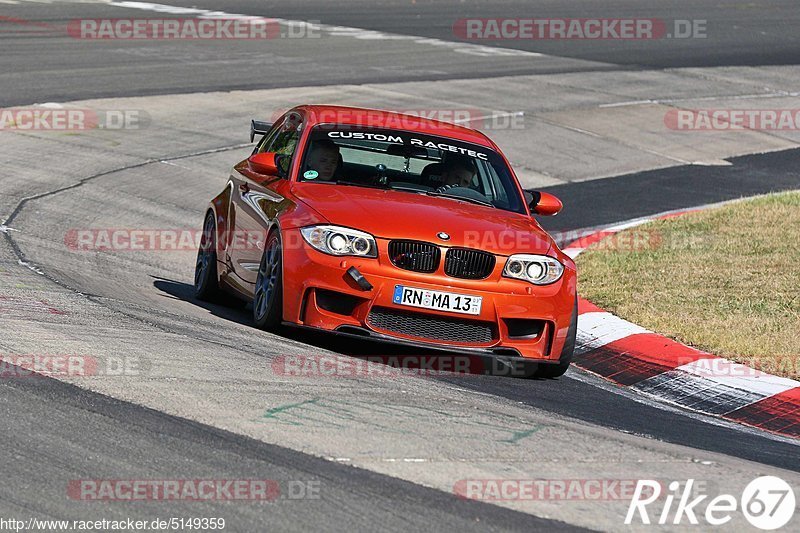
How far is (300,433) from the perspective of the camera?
5883mm

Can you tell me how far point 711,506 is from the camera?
213 inches

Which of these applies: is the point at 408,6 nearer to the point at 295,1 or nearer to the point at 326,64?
the point at 295,1

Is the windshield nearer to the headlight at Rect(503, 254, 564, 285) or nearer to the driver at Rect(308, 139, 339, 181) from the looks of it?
the driver at Rect(308, 139, 339, 181)

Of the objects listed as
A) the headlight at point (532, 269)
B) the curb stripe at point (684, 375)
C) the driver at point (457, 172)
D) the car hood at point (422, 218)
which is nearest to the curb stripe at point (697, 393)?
the curb stripe at point (684, 375)

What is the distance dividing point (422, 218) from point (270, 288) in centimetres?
103

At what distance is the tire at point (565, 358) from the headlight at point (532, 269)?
24 centimetres

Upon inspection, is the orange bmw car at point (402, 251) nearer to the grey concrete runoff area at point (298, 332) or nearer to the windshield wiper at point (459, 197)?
the windshield wiper at point (459, 197)

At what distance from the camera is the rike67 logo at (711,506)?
17.3 feet

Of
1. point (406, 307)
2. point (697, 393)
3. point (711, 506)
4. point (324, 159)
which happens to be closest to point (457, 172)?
point (324, 159)

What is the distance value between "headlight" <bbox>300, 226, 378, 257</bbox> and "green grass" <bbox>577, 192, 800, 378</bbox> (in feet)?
8.01

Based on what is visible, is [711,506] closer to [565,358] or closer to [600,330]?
[565,358]

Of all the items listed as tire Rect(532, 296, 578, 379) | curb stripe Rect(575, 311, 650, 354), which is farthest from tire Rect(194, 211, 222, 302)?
tire Rect(532, 296, 578, 379)

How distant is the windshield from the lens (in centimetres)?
932

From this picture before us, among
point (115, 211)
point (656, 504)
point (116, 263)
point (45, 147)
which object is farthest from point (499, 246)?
point (45, 147)
